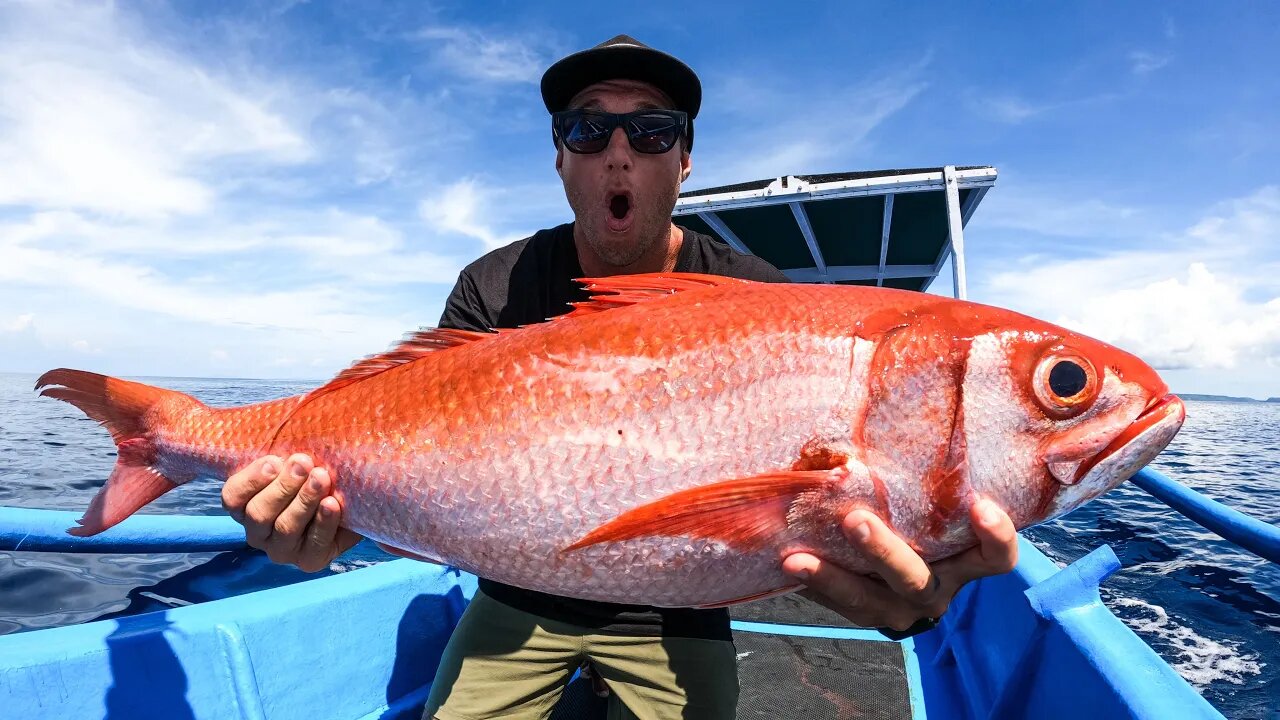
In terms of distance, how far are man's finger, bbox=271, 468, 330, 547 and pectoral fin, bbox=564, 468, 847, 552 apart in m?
0.86

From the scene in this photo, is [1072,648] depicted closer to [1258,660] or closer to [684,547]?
[684,547]

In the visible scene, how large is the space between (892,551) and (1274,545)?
3.56 metres

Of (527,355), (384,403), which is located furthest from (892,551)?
(384,403)

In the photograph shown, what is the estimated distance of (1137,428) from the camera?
4.77ft

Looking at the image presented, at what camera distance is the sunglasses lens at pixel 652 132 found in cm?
252

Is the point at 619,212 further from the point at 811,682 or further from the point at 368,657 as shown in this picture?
the point at 811,682

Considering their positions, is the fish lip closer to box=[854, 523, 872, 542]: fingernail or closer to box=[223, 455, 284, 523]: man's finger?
box=[854, 523, 872, 542]: fingernail

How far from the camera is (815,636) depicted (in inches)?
162

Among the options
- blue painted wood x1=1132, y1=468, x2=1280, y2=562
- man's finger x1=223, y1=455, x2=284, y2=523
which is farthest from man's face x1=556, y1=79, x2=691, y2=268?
blue painted wood x1=1132, y1=468, x2=1280, y2=562

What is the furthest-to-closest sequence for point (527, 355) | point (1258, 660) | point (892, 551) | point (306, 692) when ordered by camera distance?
1. point (1258, 660)
2. point (306, 692)
3. point (527, 355)
4. point (892, 551)

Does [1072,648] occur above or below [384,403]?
below

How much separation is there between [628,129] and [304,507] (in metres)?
1.82

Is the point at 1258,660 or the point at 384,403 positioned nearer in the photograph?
the point at 384,403

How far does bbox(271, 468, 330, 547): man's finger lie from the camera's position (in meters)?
1.83
